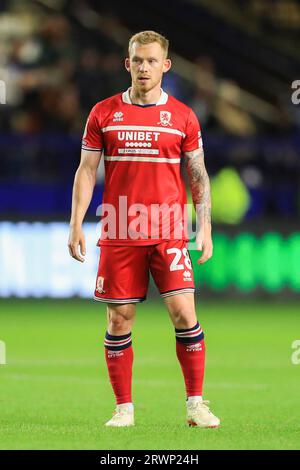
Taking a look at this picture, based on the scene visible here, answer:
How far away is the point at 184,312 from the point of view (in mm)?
7570

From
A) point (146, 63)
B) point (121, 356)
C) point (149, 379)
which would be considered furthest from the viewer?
point (149, 379)

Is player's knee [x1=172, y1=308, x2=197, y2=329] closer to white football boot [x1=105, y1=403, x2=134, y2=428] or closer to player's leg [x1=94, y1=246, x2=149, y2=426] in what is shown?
player's leg [x1=94, y1=246, x2=149, y2=426]

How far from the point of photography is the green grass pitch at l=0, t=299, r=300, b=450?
23.9 feet

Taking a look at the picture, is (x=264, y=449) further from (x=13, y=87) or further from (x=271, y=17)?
(x=271, y=17)

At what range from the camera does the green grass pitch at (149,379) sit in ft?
23.9

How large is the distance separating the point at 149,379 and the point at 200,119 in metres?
8.68

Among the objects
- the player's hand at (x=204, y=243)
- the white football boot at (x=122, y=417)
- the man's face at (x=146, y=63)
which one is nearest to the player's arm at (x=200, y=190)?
the player's hand at (x=204, y=243)

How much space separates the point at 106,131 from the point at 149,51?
1.73 ft

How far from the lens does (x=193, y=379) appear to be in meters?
7.70

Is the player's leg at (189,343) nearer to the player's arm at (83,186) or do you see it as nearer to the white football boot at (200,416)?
the white football boot at (200,416)

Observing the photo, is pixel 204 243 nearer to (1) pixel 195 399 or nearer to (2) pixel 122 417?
(1) pixel 195 399

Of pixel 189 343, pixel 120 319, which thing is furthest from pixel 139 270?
pixel 189 343

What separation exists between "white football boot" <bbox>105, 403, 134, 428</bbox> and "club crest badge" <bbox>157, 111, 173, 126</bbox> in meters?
1.68

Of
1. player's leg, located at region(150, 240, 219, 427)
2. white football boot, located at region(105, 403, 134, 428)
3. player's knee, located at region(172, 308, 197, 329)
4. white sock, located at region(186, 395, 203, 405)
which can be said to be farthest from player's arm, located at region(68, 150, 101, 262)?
white sock, located at region(186, 395, 203, 405)
